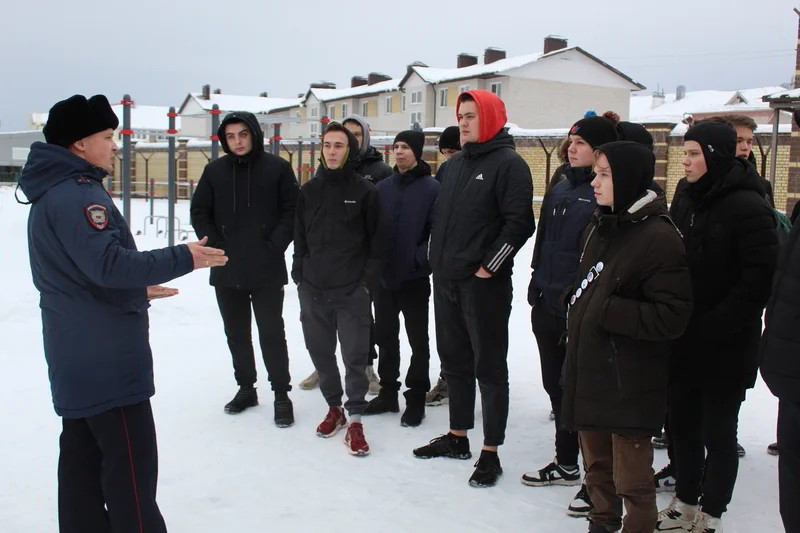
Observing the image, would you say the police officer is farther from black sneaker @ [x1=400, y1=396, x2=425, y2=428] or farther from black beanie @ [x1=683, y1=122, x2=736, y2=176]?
black sneaker @ [x1=400, y1=396, x2=425, y2=428]

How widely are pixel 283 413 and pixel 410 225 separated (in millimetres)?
1466

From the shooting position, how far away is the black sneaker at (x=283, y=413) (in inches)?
176

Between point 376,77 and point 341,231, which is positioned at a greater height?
point 376,77

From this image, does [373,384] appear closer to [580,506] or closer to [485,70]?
[580,506]

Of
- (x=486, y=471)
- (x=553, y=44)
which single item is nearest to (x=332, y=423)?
(x=486, y=471)

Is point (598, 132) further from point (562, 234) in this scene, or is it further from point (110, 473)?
point (110, 473)

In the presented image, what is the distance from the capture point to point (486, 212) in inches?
144

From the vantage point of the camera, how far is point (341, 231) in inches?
167

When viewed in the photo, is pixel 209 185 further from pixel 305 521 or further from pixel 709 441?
pixel 709 441

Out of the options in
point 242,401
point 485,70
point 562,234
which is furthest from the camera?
point 485,70

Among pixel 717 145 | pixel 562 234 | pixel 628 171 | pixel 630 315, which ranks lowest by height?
pixel 630 315

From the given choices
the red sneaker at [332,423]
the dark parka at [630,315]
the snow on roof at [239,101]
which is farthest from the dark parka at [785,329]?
the snow on roof at [239,101]

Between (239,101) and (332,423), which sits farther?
(239,101)

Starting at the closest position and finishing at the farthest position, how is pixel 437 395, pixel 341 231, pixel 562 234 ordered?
pixel 562 234
pixel 341 231
pixel 437 395
